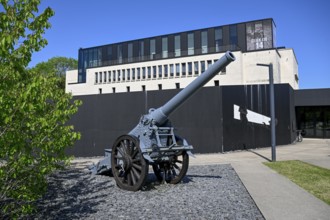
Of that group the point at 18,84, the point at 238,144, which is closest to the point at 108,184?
the point at 18,84

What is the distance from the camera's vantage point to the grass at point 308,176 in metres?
7.22

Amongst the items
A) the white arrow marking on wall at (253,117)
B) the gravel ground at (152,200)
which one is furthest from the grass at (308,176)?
the white arrow marking on wall at (253,117)

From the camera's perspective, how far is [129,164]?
24.9ft

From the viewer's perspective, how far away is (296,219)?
200 inches

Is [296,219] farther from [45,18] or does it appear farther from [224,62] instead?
[45,18]

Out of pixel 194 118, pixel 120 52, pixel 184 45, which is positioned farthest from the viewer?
pixel 120 52

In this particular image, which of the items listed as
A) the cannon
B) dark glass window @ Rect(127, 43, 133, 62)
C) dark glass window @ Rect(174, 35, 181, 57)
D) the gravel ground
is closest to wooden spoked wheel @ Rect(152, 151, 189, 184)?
the cannon

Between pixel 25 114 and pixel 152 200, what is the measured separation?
142 inches

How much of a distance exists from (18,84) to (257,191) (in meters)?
5.62

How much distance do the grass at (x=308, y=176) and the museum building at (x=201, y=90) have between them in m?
5.34

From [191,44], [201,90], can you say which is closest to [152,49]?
[191,44]

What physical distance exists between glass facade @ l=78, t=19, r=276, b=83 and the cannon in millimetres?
40382

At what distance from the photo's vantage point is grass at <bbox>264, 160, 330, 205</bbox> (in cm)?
722

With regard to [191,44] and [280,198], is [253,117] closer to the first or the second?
[280,198]
